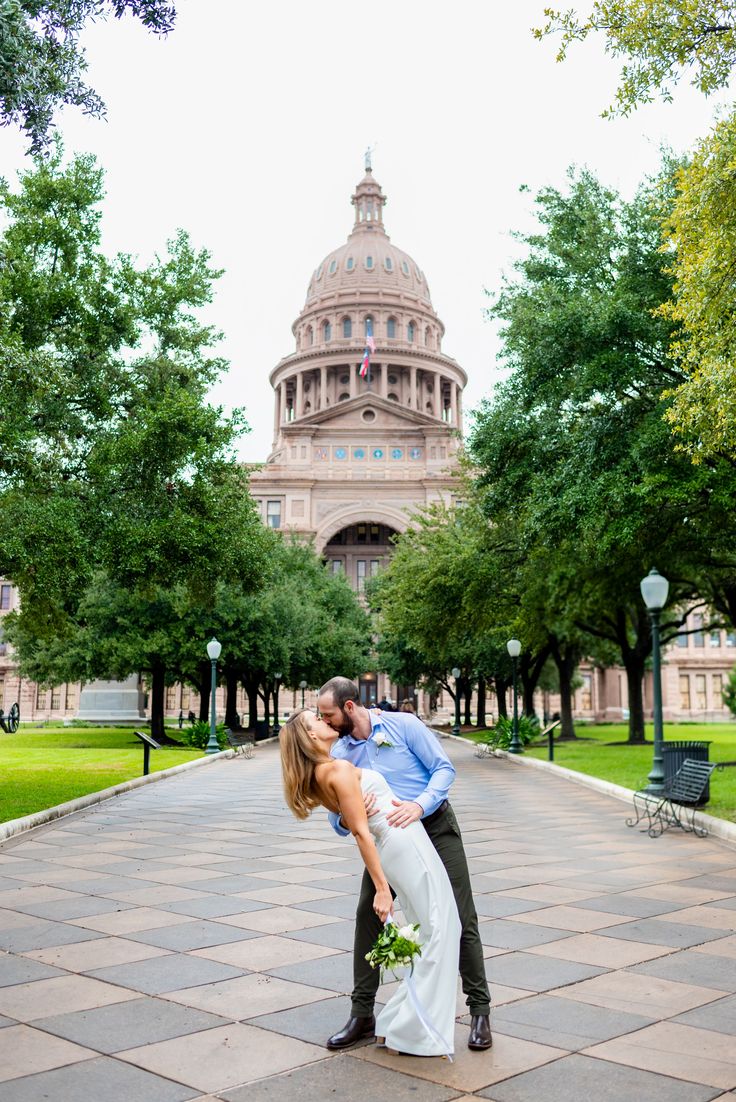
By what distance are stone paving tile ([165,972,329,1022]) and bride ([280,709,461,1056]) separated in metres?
0.92

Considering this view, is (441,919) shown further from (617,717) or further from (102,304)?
(617,717)

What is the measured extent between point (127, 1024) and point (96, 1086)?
2.81 ft

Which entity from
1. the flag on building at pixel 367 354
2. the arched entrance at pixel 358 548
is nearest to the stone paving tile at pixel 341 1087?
the arched entrance at pixel 358 548

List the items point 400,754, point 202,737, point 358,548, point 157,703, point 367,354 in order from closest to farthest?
point 400,754
point 202,737
point 157,703
point 358,548
point 367,354

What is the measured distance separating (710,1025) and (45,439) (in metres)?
16.9

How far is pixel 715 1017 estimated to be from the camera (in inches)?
209

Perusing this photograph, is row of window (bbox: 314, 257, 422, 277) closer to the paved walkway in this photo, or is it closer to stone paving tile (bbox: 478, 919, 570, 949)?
the paved walkway

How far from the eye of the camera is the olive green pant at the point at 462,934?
4898mm

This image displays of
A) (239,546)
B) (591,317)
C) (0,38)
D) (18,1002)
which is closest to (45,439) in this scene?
(239,546)

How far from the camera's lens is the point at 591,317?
722 inches

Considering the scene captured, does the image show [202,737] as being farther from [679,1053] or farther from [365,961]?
[679,1053]

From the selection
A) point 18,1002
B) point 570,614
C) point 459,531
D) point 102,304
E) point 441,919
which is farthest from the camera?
point 459,531

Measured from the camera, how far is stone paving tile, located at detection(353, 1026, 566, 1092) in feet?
14.6

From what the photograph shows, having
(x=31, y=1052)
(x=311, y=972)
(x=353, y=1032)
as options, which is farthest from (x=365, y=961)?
(x=31, y=1052)
